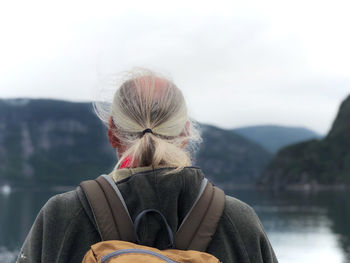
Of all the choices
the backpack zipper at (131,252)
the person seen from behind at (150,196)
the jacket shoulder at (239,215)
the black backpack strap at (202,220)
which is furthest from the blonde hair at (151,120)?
the backpack zipper at (131,252)

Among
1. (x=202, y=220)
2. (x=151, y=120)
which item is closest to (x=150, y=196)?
(x=202, y=220)

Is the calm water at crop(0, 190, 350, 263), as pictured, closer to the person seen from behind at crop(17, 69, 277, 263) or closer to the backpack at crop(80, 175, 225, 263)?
the person seen from behind at crop(17, 69, 277, 263)

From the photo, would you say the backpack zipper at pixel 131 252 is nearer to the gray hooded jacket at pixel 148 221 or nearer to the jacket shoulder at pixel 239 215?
the gray hooded jacket at pixel 148 221

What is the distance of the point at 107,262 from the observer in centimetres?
208

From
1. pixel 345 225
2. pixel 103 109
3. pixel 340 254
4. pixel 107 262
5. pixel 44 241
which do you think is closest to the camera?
pixel 107 262

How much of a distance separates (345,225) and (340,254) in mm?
33753

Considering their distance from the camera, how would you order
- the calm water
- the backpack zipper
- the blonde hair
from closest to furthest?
the backpack zipper, the blonde hair, the calm water

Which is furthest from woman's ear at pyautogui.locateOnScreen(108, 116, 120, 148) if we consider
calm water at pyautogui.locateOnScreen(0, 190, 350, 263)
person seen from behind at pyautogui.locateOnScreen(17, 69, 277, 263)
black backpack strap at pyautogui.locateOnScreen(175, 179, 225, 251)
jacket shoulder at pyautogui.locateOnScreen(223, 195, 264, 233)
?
calm water at pyautogui.locateOnScreen(0, 190, 350, 263)

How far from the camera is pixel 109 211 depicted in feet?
7.47

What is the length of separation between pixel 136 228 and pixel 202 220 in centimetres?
31

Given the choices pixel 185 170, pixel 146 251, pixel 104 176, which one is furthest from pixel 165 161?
pixel 146 251

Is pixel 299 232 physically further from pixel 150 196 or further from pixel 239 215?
pixel 150 196

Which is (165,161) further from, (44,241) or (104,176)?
(44,241)

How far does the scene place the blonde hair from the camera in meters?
2.42
